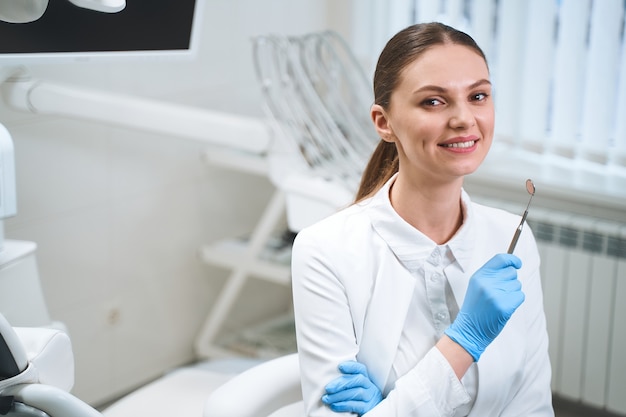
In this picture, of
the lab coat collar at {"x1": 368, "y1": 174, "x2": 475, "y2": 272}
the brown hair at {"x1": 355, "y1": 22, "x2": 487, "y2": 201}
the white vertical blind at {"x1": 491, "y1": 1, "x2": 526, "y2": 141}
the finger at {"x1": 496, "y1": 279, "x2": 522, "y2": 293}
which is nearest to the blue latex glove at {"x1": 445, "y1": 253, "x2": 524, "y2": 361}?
the finger at {"x1": 496, "y1": 279, "x2": 522, "y2": 293}

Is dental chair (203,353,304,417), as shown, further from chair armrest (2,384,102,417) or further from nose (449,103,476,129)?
nose (449,103,476,129)

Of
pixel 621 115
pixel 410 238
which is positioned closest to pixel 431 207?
pixel 410 238

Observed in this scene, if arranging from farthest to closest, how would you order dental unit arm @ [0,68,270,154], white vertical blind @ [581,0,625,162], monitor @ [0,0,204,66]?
white vertical blind @ [581,0,625,162] → dental unit arm @ [0,68,270,154] → monitor @ [0,0,204,66]

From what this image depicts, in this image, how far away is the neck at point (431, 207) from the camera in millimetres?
1602

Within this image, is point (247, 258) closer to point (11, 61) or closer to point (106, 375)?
point (106, 375)

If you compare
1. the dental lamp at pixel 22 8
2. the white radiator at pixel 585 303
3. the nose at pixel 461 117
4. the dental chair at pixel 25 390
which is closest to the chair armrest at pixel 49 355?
the dental chair at pixel 25 390

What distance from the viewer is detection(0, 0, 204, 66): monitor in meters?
1.95

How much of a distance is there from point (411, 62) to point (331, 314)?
18.3 inches

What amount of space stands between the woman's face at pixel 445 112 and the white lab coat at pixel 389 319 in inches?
6.0

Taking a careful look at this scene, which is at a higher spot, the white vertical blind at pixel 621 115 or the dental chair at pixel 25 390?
the white vertical blind at pixel 621 115

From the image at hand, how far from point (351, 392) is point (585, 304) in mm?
1592

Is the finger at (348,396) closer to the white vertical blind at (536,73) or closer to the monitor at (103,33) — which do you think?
the monitor at (103,33)

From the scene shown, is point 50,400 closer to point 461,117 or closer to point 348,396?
point 348,396

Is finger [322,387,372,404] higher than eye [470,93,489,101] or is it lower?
lower
